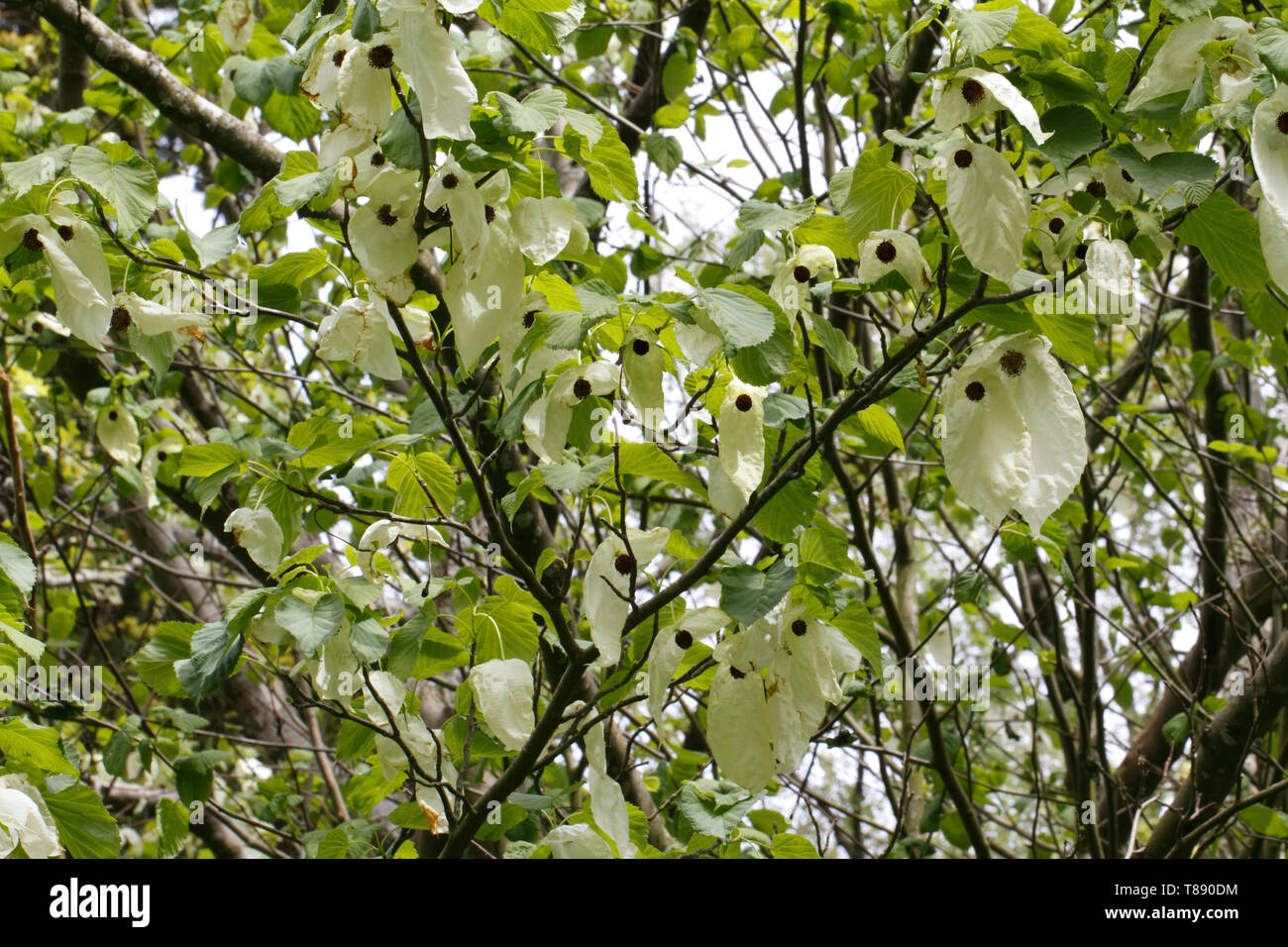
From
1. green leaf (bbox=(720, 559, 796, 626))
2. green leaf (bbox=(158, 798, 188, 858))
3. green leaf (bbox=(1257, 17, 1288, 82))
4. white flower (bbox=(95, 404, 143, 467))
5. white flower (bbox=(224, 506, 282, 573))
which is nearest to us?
green leaf (bbox=(1257, 17, 1288, 82))

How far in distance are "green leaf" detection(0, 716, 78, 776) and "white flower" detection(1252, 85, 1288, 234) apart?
1514 mm

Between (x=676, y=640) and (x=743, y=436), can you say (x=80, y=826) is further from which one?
(x=743, y=436)

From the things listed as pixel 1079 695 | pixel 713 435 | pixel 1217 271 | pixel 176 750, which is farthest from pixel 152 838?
pixel 1217 271

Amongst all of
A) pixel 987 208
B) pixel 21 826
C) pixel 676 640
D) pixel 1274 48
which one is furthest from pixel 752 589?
pixel 21 826

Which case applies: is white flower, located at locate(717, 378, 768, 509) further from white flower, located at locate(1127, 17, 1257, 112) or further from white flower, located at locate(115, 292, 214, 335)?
white flower, located at locate(115, 292, 214, 335)

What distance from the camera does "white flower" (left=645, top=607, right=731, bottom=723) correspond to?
54.7 inches

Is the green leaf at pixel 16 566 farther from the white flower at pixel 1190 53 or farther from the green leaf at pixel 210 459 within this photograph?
the white flower at pixel 1190 53

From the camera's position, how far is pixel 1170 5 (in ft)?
3.45

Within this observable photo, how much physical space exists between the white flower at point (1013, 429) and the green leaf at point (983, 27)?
0.29m

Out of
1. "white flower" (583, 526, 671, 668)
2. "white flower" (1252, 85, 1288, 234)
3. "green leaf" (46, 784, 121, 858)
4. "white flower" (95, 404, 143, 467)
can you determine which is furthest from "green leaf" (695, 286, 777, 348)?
"white flower" (95, 404, 143, 467)

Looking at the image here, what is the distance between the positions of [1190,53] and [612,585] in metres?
0.87

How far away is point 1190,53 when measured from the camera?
1072mm

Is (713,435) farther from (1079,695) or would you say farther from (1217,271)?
(1079,695)

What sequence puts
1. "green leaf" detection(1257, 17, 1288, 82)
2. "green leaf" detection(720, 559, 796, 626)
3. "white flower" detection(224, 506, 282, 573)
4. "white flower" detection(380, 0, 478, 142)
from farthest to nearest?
"white flower" detection(224, 506, 282, 573) < "green leaf" detection(720, 559, 796, 626) < "white flower" detection(380, 0, 478, 142) < "green leaf" detection(1257, 17, 1288, 82)
